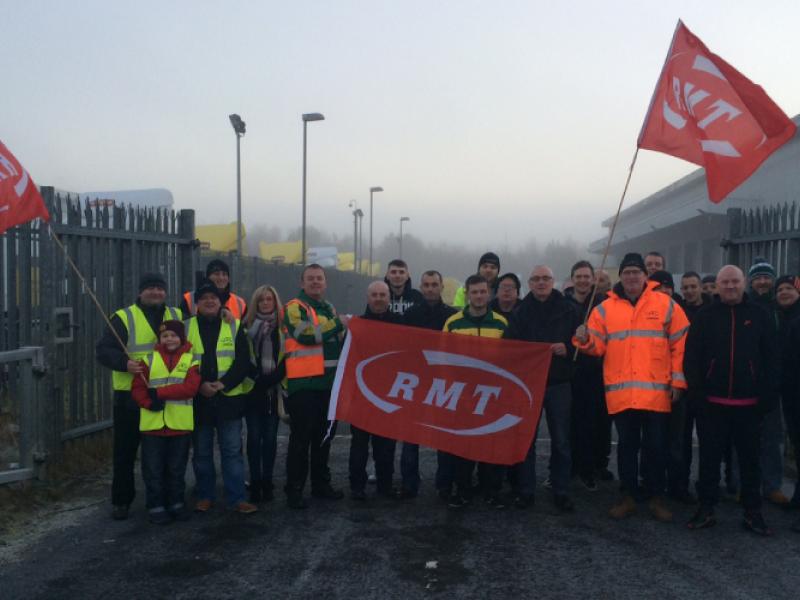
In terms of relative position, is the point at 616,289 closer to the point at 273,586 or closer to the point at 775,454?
the point at 775,454

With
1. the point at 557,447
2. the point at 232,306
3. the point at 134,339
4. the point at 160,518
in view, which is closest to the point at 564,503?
the point at 557,447

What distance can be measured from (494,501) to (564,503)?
592 millimetres

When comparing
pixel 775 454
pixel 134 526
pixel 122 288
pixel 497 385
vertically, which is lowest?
pixel 134 526

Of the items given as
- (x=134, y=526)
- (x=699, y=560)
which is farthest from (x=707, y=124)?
(x=134, y=526)

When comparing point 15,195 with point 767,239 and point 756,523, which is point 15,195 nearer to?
point 756,523

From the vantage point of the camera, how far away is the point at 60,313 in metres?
7.38

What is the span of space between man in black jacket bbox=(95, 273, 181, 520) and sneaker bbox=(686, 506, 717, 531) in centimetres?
449

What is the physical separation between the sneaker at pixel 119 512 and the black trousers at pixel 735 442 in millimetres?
4619

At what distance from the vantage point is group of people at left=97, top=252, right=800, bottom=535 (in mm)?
5941

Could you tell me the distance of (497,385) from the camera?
6602 millimetres

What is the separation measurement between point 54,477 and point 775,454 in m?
6.60

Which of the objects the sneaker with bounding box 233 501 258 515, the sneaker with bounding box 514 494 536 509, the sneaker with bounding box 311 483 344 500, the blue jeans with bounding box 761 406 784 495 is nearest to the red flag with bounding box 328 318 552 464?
the sneaker with bounding box 514 494 536 509

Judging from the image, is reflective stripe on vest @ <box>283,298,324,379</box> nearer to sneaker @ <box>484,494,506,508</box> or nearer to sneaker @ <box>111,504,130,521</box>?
sneaker @ <box>111,504,130,521</box>

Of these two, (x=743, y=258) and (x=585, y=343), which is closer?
(x=585, y=343)
